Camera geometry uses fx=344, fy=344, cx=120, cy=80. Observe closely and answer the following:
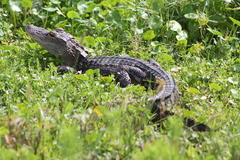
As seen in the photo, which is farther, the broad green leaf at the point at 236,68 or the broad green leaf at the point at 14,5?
the broad green leaf at the point at 14,5

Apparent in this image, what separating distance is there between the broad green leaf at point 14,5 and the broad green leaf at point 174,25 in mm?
2553

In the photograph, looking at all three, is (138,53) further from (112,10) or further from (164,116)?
(164,116)

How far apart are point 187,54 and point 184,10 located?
0.96m

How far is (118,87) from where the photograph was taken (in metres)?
4.32

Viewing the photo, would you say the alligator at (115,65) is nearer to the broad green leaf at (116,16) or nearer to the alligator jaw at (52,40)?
the alligator jaw at (52,40)

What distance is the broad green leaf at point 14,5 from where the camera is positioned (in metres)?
5.77

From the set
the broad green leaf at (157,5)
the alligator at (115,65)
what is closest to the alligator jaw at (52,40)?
the alligator at (115,65)

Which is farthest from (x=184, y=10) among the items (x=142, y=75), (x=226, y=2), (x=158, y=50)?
(x=142, y=75)

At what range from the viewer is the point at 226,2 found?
232 inches

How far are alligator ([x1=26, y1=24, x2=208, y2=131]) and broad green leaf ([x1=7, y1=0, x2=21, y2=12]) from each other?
2.06ft

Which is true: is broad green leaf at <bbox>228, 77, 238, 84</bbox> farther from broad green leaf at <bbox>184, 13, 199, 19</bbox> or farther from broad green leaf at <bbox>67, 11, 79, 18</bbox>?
broad green leaf at <bbox>67, 11, 79, 18</bbox>

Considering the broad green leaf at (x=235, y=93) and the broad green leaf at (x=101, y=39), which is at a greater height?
the broad green leaf at (x=101, y=39)

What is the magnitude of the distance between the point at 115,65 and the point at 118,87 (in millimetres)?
625

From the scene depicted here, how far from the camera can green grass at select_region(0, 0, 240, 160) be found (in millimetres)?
2875
